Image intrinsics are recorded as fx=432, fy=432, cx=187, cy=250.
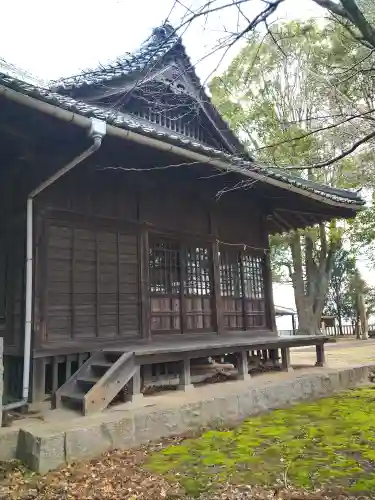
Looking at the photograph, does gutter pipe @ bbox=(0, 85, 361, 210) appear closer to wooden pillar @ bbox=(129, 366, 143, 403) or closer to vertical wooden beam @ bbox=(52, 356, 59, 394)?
wooden pillar @ bbox=(129, 366, 143, 403)

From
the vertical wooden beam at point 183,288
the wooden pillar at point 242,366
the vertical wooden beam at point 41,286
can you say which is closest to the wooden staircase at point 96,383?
the vertical wooden beam at point 41,286

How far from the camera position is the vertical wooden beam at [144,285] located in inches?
265

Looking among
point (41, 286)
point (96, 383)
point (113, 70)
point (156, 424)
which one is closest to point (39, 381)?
point (96, 383)

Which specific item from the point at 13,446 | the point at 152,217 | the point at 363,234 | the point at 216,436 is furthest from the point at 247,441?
the point at 363,234

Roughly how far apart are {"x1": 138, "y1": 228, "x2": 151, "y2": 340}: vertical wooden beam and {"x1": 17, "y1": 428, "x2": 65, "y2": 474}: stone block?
2.69 meters

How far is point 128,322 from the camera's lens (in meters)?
6.59

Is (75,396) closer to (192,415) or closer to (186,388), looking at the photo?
(192,415)

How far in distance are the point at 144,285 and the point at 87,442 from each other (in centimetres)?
290

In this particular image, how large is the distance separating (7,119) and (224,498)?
431 centimetres

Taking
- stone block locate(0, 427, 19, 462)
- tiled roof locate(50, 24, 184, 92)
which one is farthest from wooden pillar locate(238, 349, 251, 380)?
tiled roof locate(50, 24, 184, 92)

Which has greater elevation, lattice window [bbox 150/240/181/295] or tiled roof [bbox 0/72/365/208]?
tiled roof [bbox 0/72/365/208]

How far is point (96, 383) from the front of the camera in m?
5.01

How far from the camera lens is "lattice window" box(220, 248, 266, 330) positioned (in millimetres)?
8406

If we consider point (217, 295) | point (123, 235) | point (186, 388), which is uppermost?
point (123, 235)
